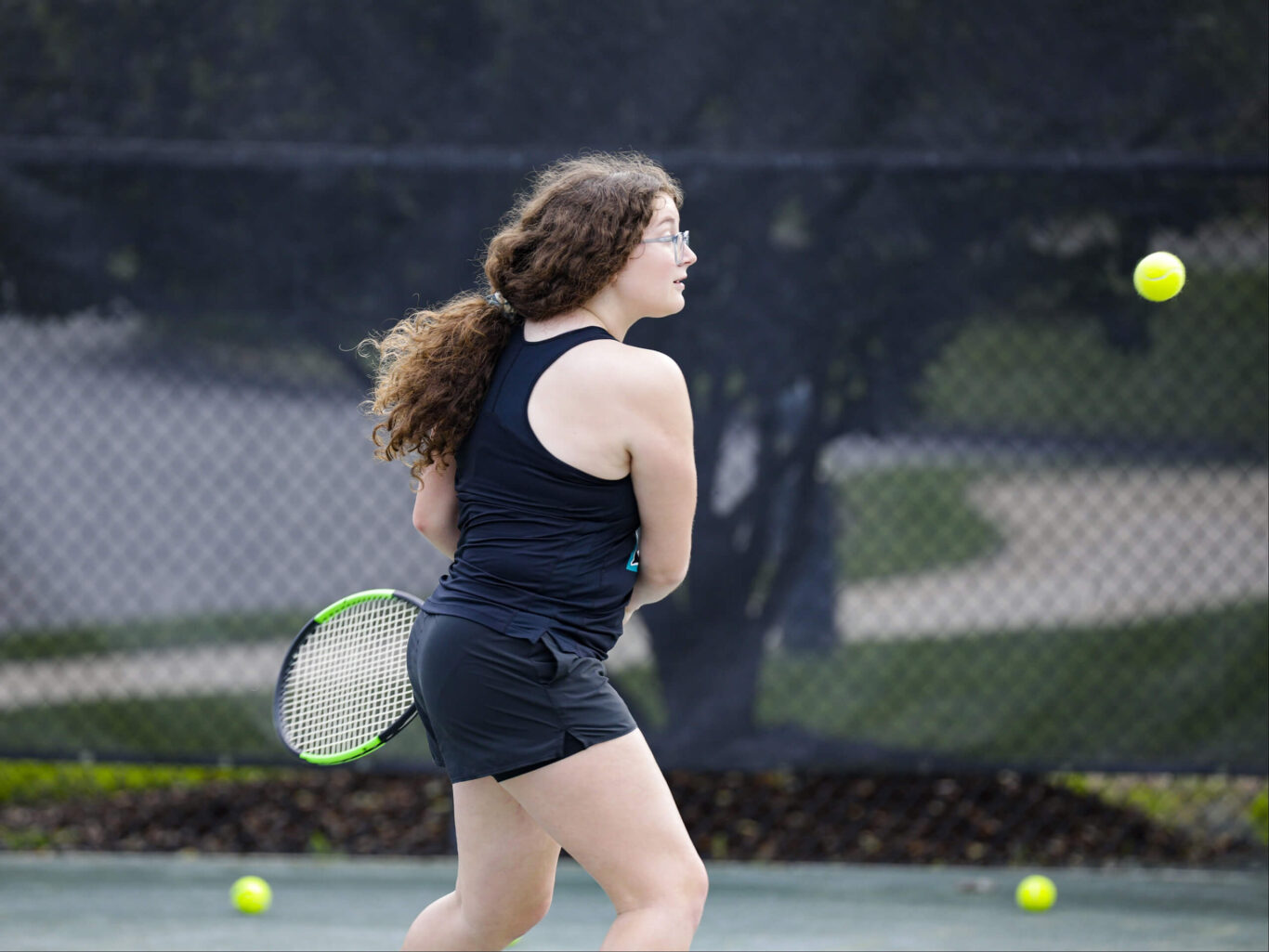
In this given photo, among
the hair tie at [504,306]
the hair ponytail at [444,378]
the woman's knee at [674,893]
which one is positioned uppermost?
the hair tie at [504,306]

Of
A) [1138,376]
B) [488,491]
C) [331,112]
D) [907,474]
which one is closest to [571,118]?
[331,112]

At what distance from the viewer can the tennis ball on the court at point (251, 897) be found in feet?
11.5

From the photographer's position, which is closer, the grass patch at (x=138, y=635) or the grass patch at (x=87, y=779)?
the grass patch at (x=138, y=635)

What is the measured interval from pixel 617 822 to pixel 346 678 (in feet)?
2.62

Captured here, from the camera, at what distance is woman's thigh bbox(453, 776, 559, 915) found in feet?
6.69

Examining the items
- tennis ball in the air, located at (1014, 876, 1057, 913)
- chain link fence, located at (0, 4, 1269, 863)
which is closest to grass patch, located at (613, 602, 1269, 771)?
chain link fence, located at (0, 4, 1269, 863)

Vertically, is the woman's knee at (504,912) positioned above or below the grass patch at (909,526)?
below

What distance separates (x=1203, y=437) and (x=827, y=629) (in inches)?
44.3

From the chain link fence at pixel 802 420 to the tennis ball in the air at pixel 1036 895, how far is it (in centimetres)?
32

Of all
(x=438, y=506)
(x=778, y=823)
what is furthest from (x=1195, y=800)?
(x=438, y=506)

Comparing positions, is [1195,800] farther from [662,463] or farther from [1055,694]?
[662,463]

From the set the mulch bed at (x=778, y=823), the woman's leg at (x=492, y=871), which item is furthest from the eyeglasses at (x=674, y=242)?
the mulch bed at (x=778, y=823)

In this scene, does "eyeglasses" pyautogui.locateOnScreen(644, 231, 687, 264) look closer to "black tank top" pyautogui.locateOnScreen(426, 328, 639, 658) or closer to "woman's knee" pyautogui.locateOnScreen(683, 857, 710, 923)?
"black tank top" pyautogui.locateOnScreen(426, 328, 639, 658)

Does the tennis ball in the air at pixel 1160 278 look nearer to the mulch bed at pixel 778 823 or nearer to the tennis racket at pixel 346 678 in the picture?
the mulch bed at pixel 778 823
